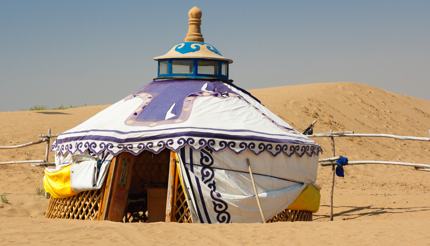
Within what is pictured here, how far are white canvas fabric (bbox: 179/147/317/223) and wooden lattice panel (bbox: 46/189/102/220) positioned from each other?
1438 mm

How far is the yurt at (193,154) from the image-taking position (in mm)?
11539

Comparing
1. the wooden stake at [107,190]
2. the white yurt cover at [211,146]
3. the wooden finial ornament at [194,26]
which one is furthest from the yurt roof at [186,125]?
the wooden finial ornament at [194,26]

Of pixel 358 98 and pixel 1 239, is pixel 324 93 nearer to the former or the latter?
pixel 358 98

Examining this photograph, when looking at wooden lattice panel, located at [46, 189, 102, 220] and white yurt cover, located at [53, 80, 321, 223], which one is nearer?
white yurt cover, located at [53, 80, 321, 223]

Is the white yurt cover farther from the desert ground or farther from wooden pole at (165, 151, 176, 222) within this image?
the desert ground

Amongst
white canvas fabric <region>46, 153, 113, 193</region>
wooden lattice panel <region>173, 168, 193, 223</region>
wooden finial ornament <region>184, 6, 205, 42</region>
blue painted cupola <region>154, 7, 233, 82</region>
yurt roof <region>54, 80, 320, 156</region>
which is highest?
wooden finial ornament <region>184, 6, 205, 42</region>

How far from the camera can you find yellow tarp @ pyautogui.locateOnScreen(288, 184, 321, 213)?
12.4 meters

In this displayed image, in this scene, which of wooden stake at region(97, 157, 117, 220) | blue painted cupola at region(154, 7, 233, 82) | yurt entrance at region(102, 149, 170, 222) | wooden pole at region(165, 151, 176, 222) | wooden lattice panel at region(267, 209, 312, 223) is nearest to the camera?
wooden pole at region(165, 151, 176, 222)

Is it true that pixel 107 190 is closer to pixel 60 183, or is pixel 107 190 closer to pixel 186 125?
pixel 60 183

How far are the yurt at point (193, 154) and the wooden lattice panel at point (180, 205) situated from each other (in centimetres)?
1

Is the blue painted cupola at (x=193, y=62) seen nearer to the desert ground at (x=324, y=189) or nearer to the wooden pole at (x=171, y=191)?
the wooden pole at (x=171, y=191)

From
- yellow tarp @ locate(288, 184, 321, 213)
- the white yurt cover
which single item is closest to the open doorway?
the white yurt cover

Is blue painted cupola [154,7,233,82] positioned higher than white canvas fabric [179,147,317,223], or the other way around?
blue painted cupola [154,7,233,82]

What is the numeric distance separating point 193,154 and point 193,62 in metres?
2.09
